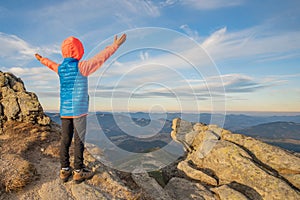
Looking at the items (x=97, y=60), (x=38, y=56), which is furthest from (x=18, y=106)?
(x=97, y=60)

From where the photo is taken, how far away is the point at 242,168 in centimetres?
1209

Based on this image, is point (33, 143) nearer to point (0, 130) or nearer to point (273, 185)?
point (0, 130)

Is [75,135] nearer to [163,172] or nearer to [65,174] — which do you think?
[65,174]

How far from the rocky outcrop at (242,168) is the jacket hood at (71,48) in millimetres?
9929

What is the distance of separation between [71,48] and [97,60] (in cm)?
123

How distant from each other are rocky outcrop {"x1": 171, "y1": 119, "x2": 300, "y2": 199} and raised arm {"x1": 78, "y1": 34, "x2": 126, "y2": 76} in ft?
29.8

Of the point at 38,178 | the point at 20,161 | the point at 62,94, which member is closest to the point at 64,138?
the point at 62,94

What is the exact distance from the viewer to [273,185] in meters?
10.8

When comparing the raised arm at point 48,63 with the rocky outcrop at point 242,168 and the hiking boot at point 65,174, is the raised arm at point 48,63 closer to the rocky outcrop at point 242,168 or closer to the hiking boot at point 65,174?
the hiking boot at point 65,174

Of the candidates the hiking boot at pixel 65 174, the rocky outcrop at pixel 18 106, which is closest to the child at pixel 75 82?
the hiking boot at pixel 65 174

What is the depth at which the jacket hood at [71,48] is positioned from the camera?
798 cm

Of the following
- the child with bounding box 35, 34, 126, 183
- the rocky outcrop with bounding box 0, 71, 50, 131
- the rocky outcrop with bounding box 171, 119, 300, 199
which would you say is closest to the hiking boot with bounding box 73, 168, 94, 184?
the child with bounding box 35, 34, 126, 183

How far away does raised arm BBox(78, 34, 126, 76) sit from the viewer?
7.78 metres

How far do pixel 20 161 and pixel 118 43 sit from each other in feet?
27.1
